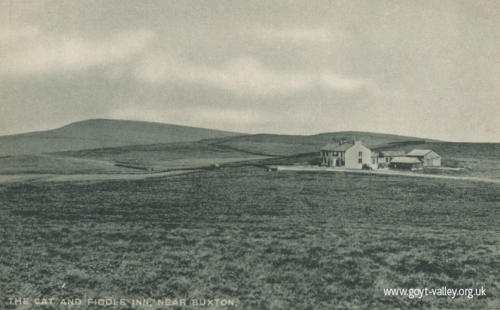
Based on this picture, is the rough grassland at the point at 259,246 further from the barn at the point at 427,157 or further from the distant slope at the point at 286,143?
the distant slope at the point at 286,143

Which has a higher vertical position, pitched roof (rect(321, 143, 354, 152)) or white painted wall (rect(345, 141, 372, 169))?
pitched roof (rect(321, 143, 354, 152))

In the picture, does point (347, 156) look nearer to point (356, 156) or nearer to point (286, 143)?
point (356, 156)

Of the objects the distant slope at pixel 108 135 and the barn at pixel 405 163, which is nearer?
the barn at pixel 405 163

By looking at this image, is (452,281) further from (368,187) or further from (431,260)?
(368,187)

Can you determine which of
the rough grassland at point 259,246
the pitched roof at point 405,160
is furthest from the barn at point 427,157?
the rough grassland at point 259,246

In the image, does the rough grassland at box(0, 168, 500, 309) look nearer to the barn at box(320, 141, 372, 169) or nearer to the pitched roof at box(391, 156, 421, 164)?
the pitched roof at box(391, 156, 421, 164)

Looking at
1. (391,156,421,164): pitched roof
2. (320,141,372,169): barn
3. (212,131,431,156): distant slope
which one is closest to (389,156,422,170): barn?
(391,156,421,164): pitched roof
